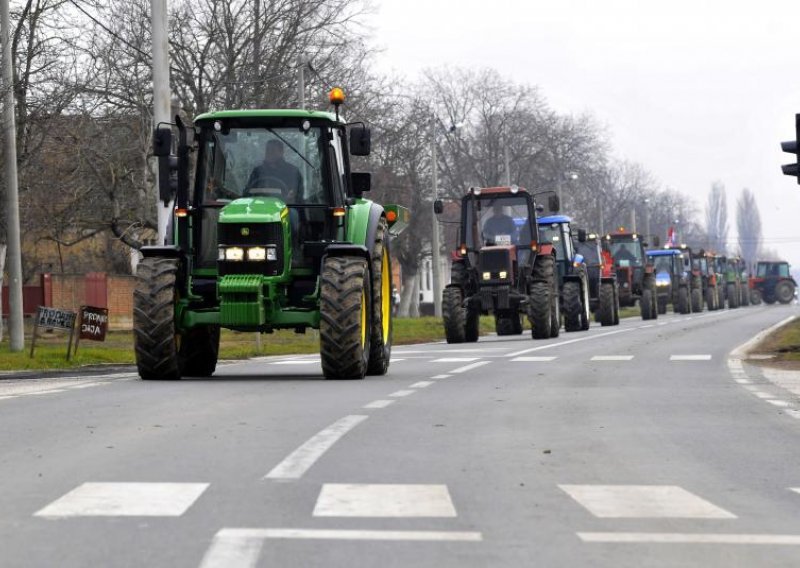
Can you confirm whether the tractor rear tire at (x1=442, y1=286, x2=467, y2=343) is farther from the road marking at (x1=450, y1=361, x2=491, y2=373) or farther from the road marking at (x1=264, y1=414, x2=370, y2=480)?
the road marking at (x1=264, y1=414, x2=370, y2=480)

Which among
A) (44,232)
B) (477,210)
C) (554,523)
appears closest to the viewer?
(554,523)

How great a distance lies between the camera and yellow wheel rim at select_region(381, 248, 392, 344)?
1906cm

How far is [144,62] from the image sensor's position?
45844mm

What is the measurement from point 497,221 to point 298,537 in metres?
28.5

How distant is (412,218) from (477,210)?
40.5 metres

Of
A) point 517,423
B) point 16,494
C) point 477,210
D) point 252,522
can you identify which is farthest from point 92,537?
point 477,210

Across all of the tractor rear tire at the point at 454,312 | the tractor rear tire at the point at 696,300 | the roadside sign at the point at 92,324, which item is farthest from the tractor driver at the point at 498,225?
the tractor rear tire at the point at 696,300

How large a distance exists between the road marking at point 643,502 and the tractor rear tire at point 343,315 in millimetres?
8585

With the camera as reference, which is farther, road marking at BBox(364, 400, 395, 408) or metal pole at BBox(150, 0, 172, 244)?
metal pole at BBox(150, 0, 172, 244)

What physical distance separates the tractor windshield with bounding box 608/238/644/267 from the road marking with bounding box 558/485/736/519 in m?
46.9

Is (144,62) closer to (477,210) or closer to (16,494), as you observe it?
(477,210)

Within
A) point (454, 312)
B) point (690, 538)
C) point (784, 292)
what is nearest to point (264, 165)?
point (690, 538)

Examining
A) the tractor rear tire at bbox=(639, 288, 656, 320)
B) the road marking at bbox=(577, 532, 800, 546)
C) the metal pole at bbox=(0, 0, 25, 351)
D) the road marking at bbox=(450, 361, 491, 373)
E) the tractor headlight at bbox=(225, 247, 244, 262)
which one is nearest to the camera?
the road marking at bbox=(577, 532, 800, 546)

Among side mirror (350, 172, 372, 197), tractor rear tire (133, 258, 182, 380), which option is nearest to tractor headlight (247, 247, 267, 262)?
tractor rear tire (133, 258, 182, 380)
